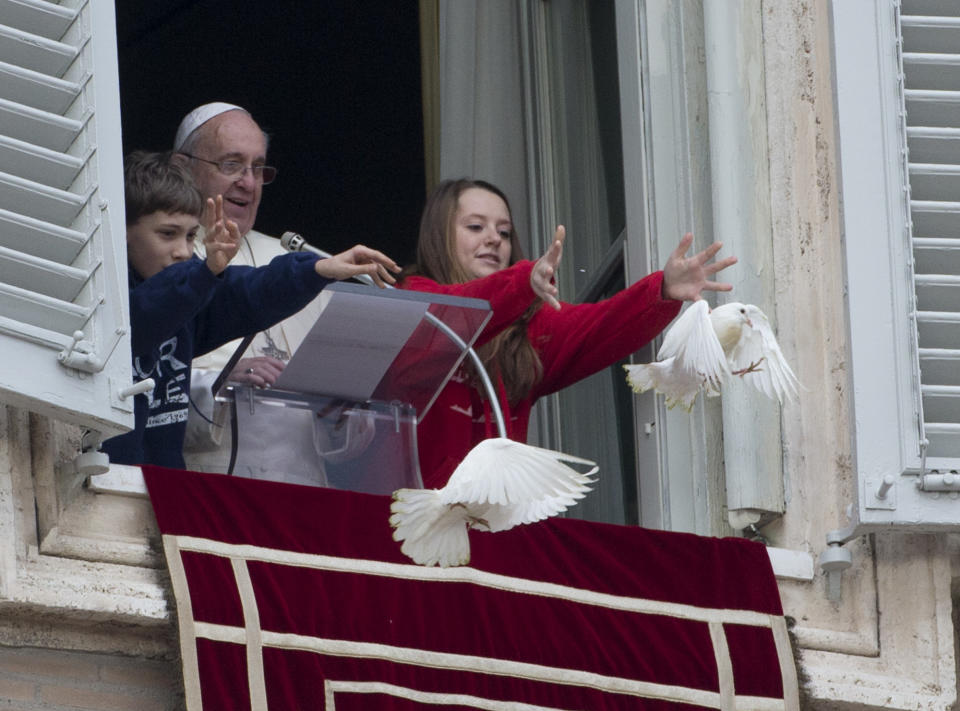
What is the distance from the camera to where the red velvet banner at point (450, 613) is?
4.75 m

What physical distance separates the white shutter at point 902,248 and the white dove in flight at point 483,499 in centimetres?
97

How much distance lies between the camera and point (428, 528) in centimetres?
449

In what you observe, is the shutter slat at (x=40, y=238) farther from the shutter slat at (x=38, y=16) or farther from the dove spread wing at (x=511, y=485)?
the dove spread wing at (x=511, y=485)

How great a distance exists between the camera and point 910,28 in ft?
18.0

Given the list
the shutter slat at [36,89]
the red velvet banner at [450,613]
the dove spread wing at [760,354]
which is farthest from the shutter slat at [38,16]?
the dove spread wing at [760,354]

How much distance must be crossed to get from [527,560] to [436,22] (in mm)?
3107

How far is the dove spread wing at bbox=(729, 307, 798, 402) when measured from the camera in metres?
4.94

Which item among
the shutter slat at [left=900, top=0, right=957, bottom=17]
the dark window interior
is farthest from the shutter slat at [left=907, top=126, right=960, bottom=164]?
the dark window interior

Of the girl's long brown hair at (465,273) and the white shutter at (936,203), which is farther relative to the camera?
the girl's long brown hair at (465,273)

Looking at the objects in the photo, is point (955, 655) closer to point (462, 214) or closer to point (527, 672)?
point (527, 672)

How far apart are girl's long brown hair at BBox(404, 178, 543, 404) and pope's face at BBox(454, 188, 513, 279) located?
0.04ft

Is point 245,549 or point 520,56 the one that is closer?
point 245,549

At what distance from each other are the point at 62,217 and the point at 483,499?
1.08 meters

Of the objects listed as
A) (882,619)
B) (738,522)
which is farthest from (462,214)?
(882,619)
